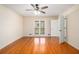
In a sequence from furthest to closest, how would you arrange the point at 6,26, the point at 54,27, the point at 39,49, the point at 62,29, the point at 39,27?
the point at 39,27 → the point at 54,27 → the point at 62,29 → the point at 6,26 → the point at 39,49

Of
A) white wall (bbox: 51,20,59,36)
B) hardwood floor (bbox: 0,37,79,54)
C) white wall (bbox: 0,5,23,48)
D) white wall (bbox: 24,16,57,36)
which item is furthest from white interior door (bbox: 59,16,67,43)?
white wall (bbox: 24,16,57,36)

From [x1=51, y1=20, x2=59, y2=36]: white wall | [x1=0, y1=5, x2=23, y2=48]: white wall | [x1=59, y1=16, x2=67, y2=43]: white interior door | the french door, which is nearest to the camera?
[x1=0, y1=5, x2=23, y2=48]: white wall

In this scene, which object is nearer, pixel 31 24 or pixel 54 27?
pixel 54 27

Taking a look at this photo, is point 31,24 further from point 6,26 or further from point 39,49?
point 39,49

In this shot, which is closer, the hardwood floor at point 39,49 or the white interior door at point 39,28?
the hardwood floor at point 39,49

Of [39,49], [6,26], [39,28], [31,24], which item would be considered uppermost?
[31,24]

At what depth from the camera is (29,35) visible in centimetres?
1074

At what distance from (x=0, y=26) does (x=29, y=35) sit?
19.9 feet

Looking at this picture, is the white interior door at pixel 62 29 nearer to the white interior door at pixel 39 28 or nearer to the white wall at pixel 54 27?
the white wall at pixel 54 27

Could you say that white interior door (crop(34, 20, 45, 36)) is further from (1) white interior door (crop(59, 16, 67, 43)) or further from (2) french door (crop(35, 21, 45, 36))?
(1) white interior door (crop(59, 16, 67, 43))

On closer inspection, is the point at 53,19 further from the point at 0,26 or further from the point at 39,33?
the point at 0,26

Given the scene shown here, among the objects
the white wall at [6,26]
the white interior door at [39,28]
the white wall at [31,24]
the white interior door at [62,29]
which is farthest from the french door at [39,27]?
the white wall at [6,26]

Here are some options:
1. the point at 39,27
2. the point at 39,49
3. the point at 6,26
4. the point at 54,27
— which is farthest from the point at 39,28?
the point at 39,49
